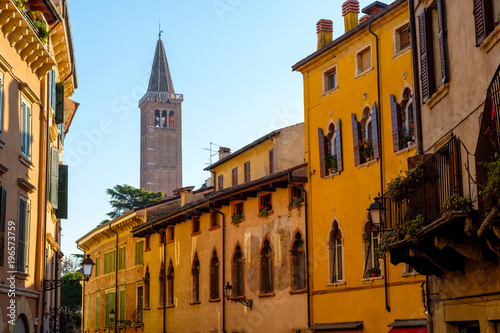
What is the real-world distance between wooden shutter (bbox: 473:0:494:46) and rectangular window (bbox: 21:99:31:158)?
36.1 ft

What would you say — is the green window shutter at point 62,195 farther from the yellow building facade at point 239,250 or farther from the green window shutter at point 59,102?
the yellow building facade at point 239,250

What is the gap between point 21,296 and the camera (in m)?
18.5

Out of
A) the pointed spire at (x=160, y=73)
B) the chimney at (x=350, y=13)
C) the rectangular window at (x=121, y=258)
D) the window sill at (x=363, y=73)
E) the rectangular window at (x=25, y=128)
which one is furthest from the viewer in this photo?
the pointed spire at (x=160, y=73)

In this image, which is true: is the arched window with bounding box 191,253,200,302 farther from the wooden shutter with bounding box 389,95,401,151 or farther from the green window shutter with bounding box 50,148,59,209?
the wooden shutter with bounding box 389,95,401,151

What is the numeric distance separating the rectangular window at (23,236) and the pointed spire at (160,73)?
135404 millimetres

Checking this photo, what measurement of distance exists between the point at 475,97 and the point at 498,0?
179cm

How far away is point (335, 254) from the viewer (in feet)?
94.8

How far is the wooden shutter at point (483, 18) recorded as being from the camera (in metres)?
11.6

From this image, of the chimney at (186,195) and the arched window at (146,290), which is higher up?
the chimney at (186,195)

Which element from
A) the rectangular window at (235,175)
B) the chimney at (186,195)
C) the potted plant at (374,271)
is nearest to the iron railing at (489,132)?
the potted plant at (374,271)

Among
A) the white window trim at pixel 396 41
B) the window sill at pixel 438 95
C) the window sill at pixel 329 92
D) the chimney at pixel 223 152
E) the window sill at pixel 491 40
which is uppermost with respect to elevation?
the chimney at pixel 223 152

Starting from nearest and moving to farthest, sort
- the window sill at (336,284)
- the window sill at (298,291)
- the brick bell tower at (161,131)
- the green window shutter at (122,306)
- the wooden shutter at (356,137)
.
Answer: the wooden shutter at (356,137) < the window sill at (336,284) < the window sill at (298,291) < the green window shutter at (122,306) < the brick bell tower at (161,131)

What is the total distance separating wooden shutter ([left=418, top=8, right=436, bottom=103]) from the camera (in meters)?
15.4

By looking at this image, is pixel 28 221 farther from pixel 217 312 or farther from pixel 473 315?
pixel 217 312
